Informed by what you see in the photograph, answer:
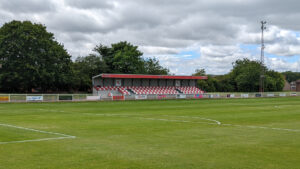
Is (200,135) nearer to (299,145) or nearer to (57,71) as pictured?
(299,145)

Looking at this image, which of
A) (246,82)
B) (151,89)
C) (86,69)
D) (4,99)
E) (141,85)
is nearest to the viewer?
(4,99)

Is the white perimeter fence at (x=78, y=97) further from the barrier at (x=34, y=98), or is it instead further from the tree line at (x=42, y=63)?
the tree line at (x=42, y=63)

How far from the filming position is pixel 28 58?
193 feet

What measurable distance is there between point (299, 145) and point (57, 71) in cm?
5502

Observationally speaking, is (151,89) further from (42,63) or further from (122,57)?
(42,63)

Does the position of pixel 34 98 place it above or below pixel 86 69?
below

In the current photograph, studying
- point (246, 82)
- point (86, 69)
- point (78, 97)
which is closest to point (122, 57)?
point (86, 69)

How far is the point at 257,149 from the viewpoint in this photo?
1133 cm

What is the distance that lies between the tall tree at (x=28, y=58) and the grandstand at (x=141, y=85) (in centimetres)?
659

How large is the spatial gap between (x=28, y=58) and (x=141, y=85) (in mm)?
23653

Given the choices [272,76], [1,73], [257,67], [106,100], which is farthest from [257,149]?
[272,76]

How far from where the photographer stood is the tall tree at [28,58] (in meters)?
57.5

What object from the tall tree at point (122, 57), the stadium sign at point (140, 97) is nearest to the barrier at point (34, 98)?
the stadium sign at point (140, 97)

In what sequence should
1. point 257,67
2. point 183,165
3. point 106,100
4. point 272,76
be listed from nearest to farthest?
point 183,165 → point 106,100 → point 257,67 → point 272,76
